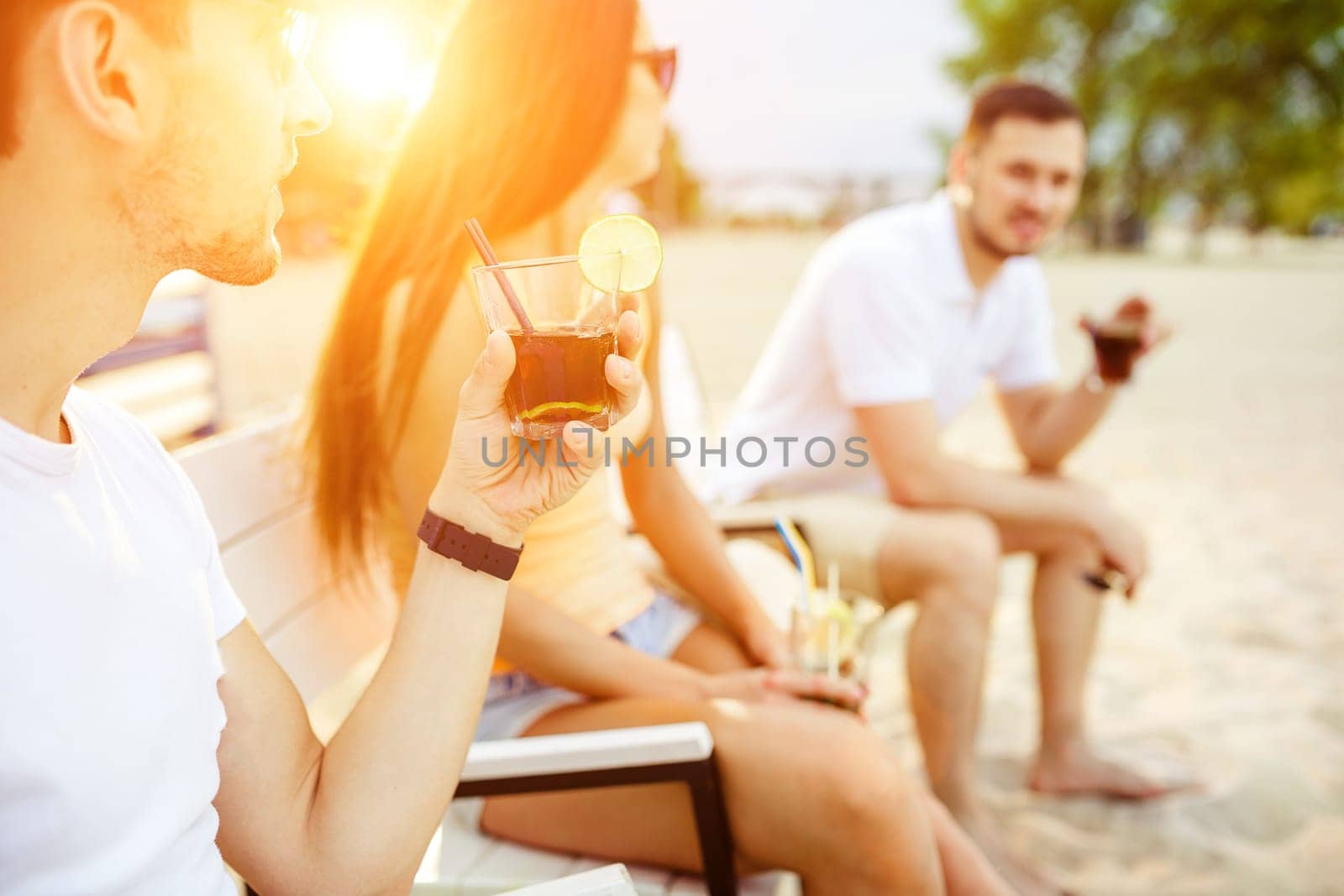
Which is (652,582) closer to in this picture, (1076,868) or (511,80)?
(511,80)

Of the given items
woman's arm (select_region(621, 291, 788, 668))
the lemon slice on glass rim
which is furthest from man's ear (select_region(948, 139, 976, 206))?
the lemon slice on glass rim

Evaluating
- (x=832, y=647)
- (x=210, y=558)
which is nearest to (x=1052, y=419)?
(x=832, y=647)

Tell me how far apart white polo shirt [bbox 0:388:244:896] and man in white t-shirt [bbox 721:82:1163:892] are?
191 centimetres

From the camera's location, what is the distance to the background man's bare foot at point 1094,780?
2971mm

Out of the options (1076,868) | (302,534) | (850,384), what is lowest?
(1076,868)

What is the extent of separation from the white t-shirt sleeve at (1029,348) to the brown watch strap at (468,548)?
2.64 m

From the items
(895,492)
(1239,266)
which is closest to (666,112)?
(895,492)

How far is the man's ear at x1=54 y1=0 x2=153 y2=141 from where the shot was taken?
874mm

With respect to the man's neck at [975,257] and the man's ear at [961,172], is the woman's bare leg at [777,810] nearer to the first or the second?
the man's neck at [975,257]

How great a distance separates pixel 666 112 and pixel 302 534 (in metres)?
1.19

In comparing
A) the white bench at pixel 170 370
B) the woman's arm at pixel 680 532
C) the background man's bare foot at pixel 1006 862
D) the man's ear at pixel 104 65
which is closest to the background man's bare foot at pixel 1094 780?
the background man's bare foot at pixel 1006 862

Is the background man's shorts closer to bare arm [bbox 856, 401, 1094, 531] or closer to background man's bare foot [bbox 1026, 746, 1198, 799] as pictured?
bare arm [bbox 856, 401, 1094, 531]

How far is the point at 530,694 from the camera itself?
6.42ft

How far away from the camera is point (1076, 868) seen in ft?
8.77
